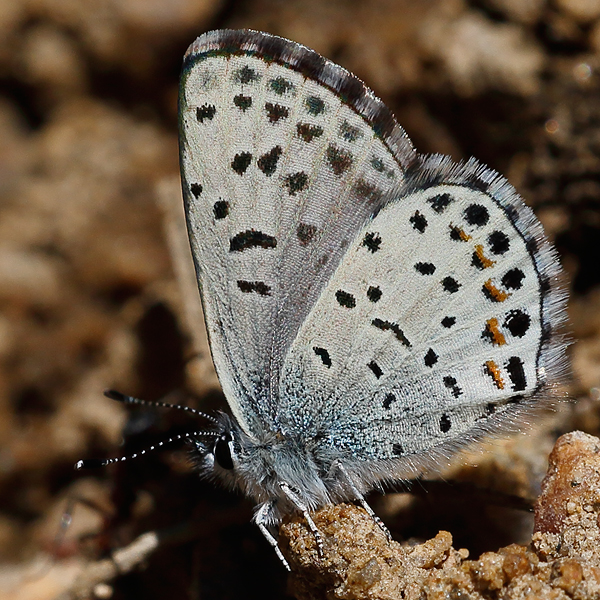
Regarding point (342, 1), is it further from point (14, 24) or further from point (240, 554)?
point (240, 554)

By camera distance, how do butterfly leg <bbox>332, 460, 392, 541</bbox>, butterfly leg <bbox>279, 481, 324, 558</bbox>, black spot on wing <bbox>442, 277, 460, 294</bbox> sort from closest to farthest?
butterfly leg <bbox>279, 481, 324, 558</bbox> < butterfly leg <bbox>332, 460, 392, 541</bbox> < black spot on wing <bbox>442, 277, 460, 294</bbox>

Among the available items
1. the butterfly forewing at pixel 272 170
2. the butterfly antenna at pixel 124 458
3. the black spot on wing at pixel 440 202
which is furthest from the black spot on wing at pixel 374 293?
the butterfly antenna at pixel 124 458

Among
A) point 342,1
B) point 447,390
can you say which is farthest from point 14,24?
point 447,390

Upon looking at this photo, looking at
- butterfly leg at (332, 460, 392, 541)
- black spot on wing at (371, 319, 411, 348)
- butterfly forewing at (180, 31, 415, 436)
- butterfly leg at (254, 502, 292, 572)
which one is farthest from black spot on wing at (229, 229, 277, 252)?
butterfly leg at (254, 502, 292, 572)

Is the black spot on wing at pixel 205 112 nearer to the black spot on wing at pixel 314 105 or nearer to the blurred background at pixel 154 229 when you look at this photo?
the black spot on wing at pixel 314 105

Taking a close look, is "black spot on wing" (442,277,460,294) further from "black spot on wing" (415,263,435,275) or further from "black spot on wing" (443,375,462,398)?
"black spot on wing" (443,375,462,398)

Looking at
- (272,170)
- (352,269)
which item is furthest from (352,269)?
(272,170)

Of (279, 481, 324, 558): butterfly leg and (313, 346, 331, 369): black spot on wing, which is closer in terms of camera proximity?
(279, 481, 324, 558): butterfly leg

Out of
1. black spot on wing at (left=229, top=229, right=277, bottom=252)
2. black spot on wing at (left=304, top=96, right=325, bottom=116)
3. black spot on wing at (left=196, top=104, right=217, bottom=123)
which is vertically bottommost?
black spot on wing at (left=229, top=229, right=277, bottom=252)
